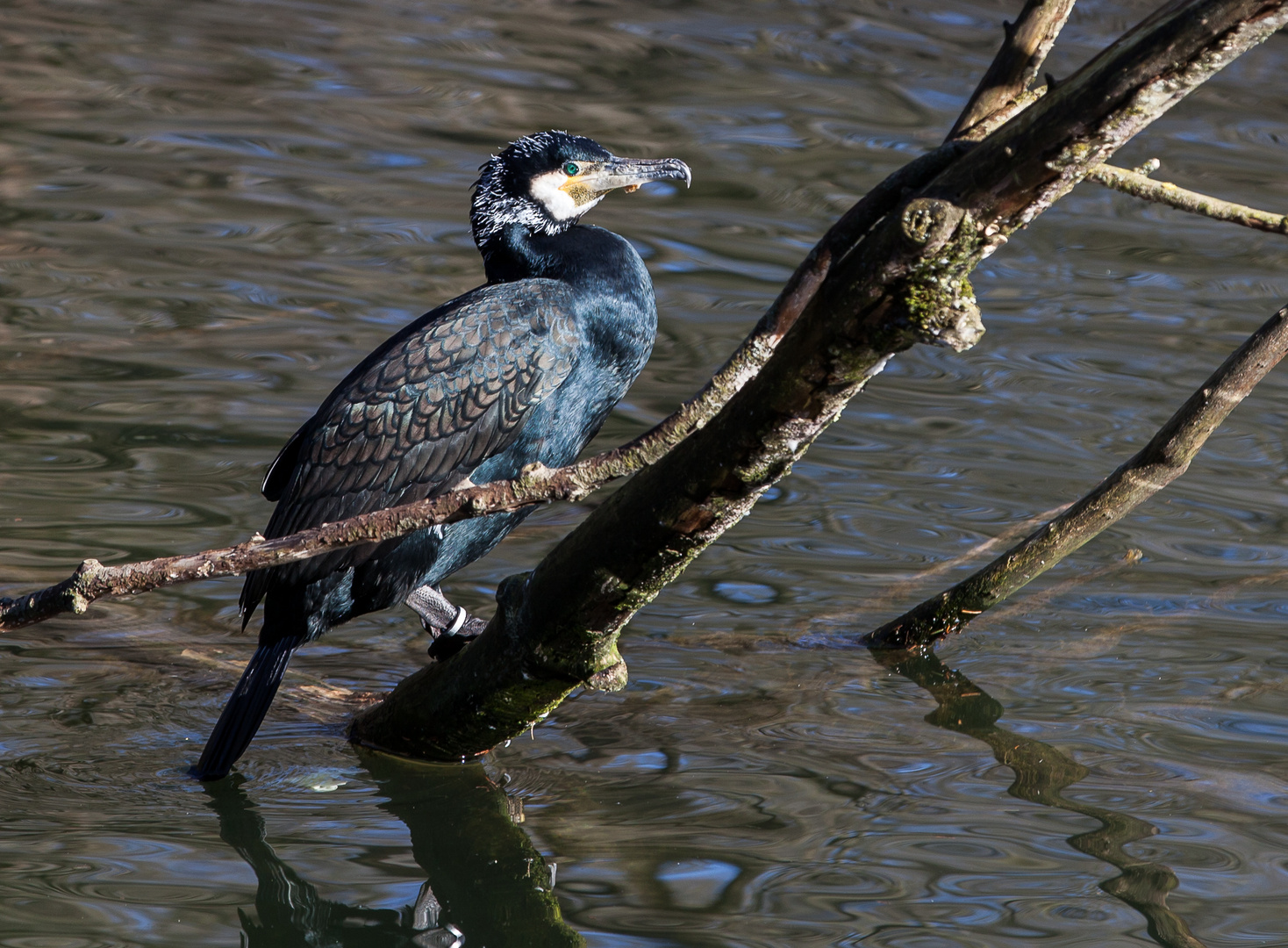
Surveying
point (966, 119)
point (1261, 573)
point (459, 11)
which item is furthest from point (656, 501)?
point (459, 11)

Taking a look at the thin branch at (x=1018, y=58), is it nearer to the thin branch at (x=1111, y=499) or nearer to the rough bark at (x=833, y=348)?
the rough bark at (x=833, y=348)

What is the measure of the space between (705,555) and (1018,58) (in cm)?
260

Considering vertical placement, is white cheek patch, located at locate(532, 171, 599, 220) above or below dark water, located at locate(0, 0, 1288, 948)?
above

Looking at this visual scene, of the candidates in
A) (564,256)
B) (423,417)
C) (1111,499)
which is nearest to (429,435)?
(423,417)

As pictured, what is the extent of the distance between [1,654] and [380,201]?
4117 mm

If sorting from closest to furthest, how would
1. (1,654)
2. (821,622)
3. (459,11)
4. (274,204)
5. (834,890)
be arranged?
1. (834,890)
2. (1,654)
3. (821,622)
4. (274,204)
5. (459,11)

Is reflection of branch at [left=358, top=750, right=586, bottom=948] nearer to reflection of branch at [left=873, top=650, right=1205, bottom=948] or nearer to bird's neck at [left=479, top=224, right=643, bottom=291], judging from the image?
reflection of branch at [left=873, top=650, right=1205, bottom=948]

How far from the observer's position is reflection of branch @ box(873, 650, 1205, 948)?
285 cm

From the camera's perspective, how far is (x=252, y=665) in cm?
331

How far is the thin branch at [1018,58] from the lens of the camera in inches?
84.7

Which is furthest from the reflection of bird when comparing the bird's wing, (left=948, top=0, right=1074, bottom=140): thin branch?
(left=948, top=0, right=1074, bottom=140): thin branch

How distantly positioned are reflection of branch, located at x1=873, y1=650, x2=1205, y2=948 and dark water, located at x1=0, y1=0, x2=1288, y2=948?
1cm

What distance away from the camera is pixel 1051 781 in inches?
132

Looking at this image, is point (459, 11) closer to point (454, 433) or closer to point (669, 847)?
point (454, 433)
